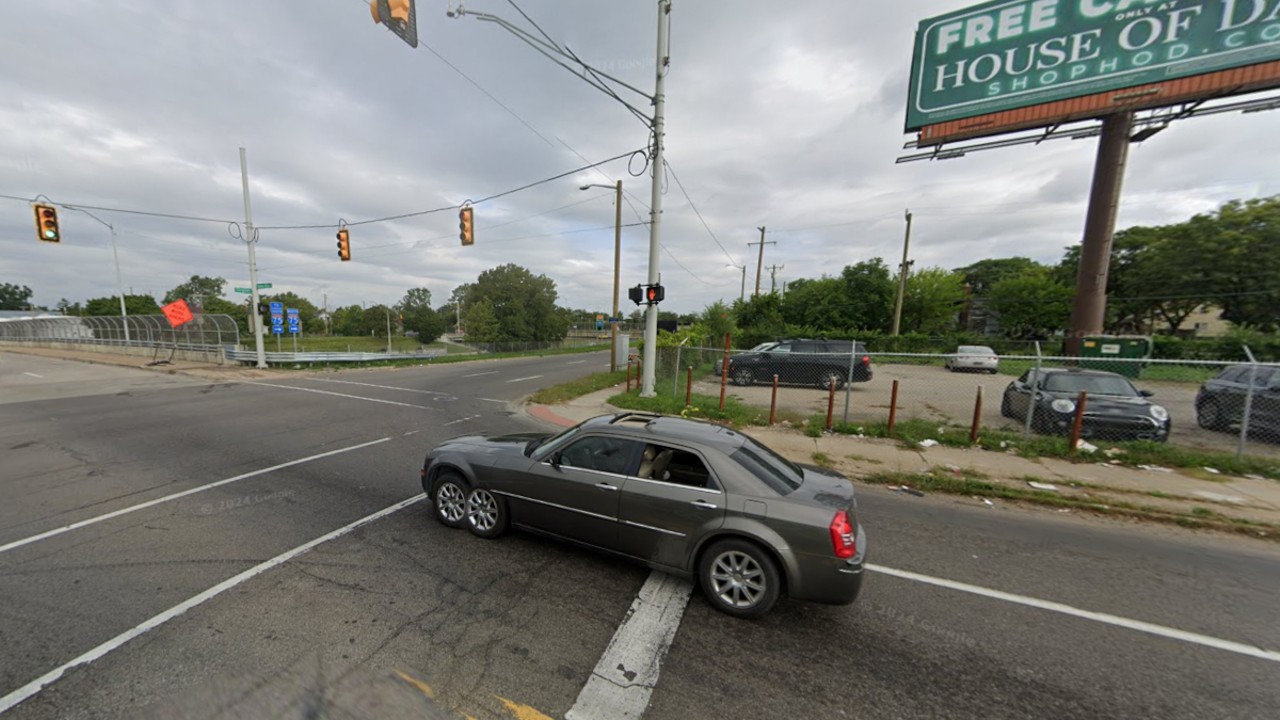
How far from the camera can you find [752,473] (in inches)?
133

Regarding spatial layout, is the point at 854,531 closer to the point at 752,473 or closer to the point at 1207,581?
the point at 752,473

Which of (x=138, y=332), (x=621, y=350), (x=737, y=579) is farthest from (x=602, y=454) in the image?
(x=138, y=332)

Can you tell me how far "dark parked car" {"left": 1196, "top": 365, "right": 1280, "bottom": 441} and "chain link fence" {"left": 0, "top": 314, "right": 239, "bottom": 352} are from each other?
32356 millimetres

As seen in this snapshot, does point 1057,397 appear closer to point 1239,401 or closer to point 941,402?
point 1239,401

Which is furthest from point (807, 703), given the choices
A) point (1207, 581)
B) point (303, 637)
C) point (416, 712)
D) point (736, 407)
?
point (736, 407)

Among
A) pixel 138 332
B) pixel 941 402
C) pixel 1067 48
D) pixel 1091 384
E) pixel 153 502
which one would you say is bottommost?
pixel 153 502

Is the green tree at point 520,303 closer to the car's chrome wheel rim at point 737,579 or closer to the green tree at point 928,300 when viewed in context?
the green tree at point 928,300

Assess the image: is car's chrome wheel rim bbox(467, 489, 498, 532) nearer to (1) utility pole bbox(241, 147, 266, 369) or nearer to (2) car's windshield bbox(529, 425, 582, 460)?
(2) car's windshield bbox(529, 425, 582, 460)

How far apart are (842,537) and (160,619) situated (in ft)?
15.2

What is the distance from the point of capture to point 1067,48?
15469mm

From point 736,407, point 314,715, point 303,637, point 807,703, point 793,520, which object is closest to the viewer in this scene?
point 314,715

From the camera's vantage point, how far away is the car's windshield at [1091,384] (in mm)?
7703

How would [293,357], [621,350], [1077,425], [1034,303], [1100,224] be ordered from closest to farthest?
[1077,425]
[1100,224]
[621,350]
[293,357]
[1034,303]

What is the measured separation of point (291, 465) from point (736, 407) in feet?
27.6
